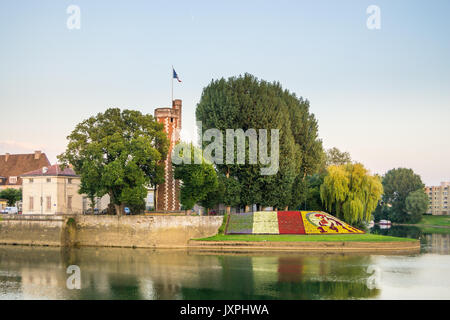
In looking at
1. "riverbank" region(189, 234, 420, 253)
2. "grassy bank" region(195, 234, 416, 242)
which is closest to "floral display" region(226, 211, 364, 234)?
"grassy bank" region(195, 234, 416, 242)

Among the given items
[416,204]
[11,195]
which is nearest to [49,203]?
[11,195]

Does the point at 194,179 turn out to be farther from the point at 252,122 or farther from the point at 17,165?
the point at 17,165

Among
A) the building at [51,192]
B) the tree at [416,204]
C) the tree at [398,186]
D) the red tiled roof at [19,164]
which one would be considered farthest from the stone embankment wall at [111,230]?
the tree at [398,186]

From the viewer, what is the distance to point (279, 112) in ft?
232

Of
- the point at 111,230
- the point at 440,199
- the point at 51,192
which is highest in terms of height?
the point at 51,192

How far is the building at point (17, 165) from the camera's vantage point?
95.3 meters

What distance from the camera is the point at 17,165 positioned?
9769cm

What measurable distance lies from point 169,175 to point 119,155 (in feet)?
26.7

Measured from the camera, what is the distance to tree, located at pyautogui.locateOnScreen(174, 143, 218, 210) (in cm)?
6366

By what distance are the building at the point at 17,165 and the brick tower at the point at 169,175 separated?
3664 cm

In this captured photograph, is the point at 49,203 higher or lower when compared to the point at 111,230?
higher

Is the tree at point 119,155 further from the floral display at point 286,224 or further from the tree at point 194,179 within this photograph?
the floral display at point 286,224
